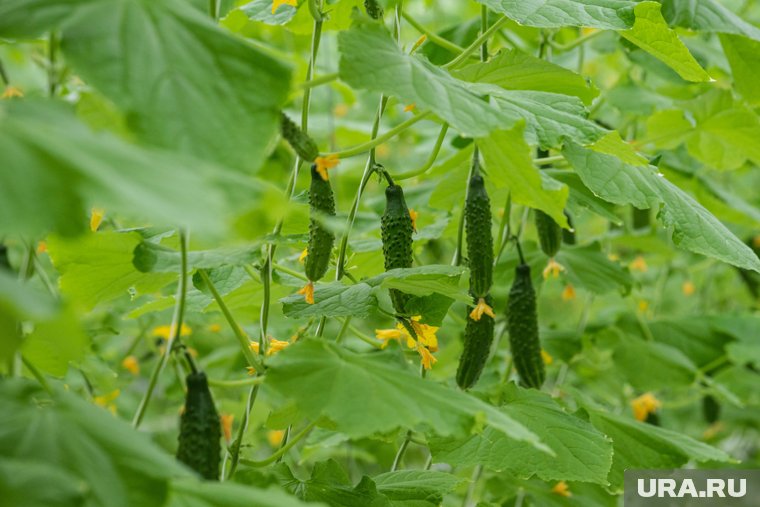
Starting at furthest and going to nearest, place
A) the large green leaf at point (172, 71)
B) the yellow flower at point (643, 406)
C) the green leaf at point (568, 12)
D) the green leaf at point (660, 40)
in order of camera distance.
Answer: the yellow flower at point (643, 406), the green leaf at point (660, 40), the green leaf at point (568, 12), the large green leaf at point (172, 71)

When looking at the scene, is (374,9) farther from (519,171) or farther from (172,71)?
(172,71)

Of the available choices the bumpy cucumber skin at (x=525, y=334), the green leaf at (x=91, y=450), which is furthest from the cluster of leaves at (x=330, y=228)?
the bumpy cucumber skin at (x=525, y=334)

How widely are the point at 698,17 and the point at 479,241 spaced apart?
0.74 meters

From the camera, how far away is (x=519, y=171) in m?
1.67

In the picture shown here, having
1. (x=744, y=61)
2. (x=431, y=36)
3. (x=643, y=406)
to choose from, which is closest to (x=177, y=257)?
(x=431, y=36)

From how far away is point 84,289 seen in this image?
1833 millimetres

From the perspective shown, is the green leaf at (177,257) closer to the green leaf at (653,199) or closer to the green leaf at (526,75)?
the green leaf at (526,75)

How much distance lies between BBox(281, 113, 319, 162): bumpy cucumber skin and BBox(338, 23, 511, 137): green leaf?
0.13 m

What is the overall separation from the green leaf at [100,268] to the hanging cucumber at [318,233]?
311 millimetres

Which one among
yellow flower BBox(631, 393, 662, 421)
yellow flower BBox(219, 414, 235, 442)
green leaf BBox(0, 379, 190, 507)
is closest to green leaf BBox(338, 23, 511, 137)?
green leaf BBox(0, 379, 190, 507)

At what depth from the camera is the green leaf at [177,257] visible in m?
1.50

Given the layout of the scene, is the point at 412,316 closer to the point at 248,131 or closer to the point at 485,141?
the point at 485,141

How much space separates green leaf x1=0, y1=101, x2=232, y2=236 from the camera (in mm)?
848

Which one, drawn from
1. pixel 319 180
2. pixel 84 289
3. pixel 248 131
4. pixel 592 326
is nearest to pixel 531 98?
pixel 319 180
